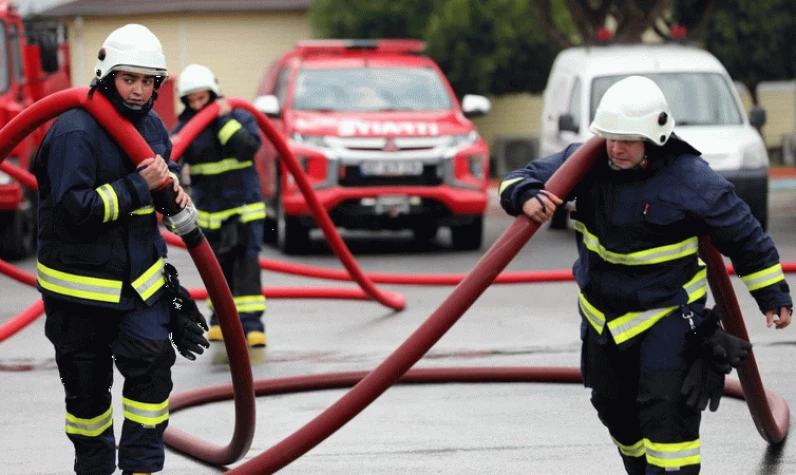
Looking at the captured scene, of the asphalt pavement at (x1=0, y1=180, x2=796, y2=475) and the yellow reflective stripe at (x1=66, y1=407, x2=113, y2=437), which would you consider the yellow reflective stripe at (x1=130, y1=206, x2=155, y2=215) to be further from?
the asphalt pavement at (x1=0, y1=180, x2=796, y2=475)

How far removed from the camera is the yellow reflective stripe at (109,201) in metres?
5.55

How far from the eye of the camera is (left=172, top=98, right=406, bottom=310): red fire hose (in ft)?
29.1

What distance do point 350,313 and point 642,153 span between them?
619 centimetres

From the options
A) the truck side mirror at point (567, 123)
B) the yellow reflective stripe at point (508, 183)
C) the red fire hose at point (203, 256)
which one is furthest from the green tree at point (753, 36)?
the yellow reflective stripe at point (508, 183)

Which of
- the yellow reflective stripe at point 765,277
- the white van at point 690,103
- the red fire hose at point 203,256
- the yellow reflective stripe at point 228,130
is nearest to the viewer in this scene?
the yellow reflective stripe at point 765,277

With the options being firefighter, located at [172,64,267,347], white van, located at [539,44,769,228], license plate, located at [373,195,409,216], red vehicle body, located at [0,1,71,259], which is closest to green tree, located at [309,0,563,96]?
white van, located at [539,44,769,228]

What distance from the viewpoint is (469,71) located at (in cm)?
2759

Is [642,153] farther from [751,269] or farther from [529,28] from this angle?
[529,28]

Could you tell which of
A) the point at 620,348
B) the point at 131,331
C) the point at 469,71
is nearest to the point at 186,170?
the point at 131,331

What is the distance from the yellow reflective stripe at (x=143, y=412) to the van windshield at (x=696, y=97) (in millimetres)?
10125

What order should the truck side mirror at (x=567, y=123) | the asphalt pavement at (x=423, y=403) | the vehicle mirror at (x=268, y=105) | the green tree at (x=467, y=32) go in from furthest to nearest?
1. the green tree at (x=467, y=32)
2. the truck side mirror at (x=567, y=123)
3. the vehicle mirror at (x=268, y=105)
4. the asphalt pavement at (x=423, y=403)

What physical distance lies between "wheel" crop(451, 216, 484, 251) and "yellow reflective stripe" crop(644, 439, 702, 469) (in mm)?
9892

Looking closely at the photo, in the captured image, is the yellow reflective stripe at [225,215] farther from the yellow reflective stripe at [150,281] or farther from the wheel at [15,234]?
the wheel at [15,234]

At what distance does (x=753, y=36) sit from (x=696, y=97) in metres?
12.7
